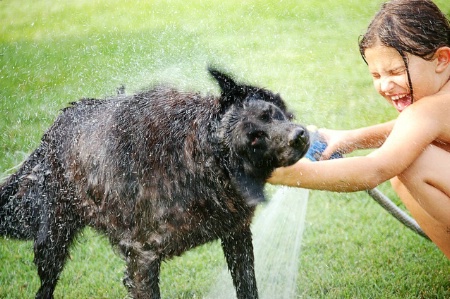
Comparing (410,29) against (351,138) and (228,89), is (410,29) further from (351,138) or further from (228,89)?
(228,89)

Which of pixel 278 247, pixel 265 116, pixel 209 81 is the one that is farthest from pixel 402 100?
pixel 278 247

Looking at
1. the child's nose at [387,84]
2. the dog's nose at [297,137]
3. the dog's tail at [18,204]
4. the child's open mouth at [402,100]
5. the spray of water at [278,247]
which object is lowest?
the spray of water at [278,247]

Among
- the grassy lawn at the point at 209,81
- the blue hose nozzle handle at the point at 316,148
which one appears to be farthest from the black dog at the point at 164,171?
the blue hose nozzle handle at the point at 316,148

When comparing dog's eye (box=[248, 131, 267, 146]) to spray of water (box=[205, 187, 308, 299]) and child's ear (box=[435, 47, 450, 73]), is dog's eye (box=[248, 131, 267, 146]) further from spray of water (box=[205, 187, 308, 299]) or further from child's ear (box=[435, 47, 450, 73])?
spray of water (box=[205, 187, 308, 299])

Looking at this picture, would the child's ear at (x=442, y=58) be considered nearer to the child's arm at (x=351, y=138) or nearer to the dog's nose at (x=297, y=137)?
the child's arm at (x=351, y=138)

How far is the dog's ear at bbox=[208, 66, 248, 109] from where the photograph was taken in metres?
2.65

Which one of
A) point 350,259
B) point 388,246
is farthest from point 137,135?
point 388,246

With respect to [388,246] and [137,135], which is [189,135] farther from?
[388,246]

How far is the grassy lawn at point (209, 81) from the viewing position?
3.78 m

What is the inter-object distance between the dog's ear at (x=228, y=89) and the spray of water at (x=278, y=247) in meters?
1.47

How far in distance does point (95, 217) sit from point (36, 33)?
8.57ft

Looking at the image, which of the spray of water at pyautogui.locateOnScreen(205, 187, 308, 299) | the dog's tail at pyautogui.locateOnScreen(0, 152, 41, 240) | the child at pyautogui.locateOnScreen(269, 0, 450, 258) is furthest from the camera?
the spray of water at pyautogui.locateOnScreen(205, 187, 308, 299)

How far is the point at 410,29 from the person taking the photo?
298 cm

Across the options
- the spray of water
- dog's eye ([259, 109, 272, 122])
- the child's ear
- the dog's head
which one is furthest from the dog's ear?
the spray of water
